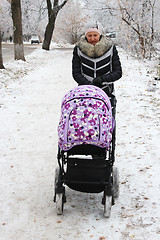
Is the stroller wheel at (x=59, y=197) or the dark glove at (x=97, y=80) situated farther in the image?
the dark glove at (x=97, y=80)

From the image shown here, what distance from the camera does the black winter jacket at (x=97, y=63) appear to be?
4008mm

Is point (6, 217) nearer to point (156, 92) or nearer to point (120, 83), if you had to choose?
point (156, 92)

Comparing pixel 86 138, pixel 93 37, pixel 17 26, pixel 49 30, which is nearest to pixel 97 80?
pixel 93 37

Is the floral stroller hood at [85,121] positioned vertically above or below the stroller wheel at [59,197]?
above

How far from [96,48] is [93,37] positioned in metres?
0.17

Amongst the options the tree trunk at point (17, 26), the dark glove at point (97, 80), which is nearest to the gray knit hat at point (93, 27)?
the dark glove at point (97, 80)

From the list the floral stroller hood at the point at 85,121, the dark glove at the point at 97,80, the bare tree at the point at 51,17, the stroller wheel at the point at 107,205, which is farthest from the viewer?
the bare tree at the point at 51,17

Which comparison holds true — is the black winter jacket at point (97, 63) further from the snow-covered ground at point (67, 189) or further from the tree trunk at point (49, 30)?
the tree trunk at point (49, 30)

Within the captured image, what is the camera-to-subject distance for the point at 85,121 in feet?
11.0

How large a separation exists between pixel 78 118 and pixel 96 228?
3.83 ft

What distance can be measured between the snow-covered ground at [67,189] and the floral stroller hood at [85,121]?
2.76 feet

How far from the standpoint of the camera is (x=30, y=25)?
57469 mm

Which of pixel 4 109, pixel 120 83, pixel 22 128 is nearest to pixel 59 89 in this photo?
pixel 120 83

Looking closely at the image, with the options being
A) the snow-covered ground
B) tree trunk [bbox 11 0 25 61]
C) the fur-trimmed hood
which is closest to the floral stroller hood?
the fur-trimmed hood
